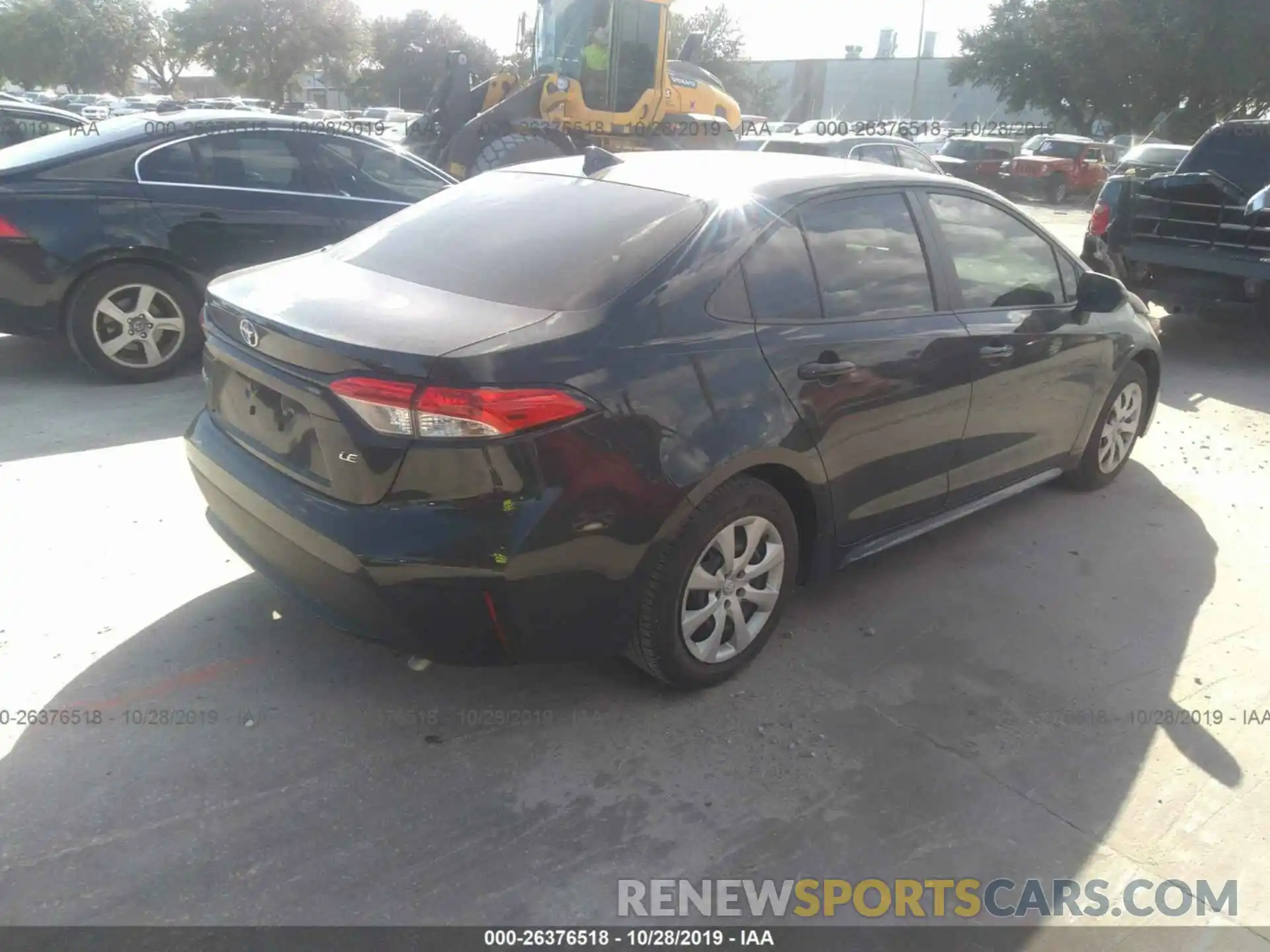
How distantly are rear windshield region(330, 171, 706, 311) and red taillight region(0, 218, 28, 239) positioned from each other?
2953 mm

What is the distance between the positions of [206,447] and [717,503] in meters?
1.67

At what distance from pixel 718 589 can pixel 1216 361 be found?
272 inches

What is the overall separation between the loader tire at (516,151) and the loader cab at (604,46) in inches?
61.4

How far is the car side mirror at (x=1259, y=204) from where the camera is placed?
781cm

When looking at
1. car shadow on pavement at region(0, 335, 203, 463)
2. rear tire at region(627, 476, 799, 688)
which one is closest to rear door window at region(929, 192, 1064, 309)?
rear tire at region(627, 476, 799, 688)

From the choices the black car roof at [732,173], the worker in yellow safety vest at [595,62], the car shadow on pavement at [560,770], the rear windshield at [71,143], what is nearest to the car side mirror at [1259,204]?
the black car roof at [732,173]

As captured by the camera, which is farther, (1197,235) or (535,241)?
(1197,235)

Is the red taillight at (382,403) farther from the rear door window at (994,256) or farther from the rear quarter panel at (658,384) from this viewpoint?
the rear door window at (994,256)

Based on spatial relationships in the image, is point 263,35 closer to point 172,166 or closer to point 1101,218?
point 172,166

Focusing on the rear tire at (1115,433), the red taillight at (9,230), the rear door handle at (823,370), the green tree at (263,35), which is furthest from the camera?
the green tree at (263,35)

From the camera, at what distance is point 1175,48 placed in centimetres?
3569

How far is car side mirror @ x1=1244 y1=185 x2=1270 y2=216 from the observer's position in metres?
7.81

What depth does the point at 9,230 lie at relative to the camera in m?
5.68

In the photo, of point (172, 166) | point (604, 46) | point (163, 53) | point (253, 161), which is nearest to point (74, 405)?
point (172, 166)
